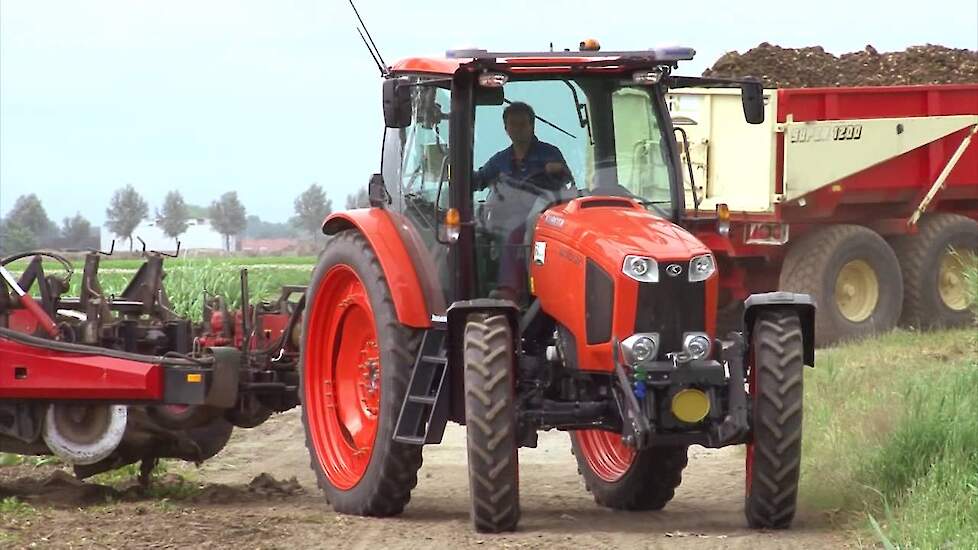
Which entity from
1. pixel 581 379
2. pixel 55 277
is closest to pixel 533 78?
pixel 581 379

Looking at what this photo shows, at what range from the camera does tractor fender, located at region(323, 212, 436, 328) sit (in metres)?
8.71

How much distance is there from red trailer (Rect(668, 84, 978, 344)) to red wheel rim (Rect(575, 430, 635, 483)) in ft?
21.9

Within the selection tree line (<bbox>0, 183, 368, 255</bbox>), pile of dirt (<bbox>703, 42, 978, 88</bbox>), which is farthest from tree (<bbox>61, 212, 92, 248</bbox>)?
pile of dirt (<bbox>703, 42, 978, 88</bbox>)

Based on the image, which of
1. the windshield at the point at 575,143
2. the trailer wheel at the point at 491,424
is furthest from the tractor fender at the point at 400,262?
the trailer wheel at the point at 491,424

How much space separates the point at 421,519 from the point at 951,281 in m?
10.5

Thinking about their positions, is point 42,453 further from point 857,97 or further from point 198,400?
point 857,97

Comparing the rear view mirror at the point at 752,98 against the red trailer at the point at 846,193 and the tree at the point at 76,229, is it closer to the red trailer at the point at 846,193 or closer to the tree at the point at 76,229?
the red trailer at the point at 846,193

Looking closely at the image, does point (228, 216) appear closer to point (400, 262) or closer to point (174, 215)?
point (174, 215)

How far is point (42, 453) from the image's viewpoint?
9.57 m

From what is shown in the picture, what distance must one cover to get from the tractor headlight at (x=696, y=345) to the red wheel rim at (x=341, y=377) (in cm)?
193

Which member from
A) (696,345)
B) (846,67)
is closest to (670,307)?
(696,345)

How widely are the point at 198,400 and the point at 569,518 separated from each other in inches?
81.7

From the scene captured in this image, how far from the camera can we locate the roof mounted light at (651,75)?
889cm

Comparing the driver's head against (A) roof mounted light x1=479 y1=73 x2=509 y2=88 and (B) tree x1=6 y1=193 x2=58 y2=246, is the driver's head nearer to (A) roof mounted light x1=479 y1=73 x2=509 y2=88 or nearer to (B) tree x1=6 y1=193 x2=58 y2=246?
(A) roof mounted light x1=479 y1=73 x2=509 y2=88
